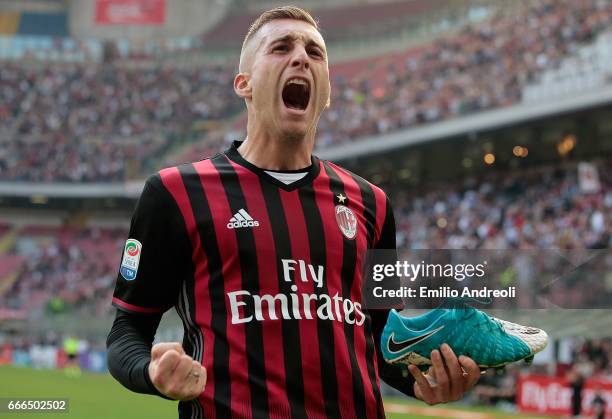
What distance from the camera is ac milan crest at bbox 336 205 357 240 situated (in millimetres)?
2717

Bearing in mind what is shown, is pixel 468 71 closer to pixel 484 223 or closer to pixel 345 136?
pixel 345 136

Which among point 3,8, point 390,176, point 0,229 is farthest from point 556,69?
point 3,8

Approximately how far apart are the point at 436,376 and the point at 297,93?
0.89 m

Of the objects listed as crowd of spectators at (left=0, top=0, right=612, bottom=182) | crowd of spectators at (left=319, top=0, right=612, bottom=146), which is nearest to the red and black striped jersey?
crowd of spectators at (left=319, top=0, right=612, bottom=146)

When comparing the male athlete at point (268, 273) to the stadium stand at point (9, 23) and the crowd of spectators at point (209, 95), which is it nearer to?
the crowd of spectators at point (209, 95)

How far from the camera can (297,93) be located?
269 cm

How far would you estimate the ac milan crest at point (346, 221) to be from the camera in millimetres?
2717

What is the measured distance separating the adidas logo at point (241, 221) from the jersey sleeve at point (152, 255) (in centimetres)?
13

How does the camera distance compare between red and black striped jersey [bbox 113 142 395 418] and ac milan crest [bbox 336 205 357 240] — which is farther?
ac milan crest [bbox 336 205 357 240]

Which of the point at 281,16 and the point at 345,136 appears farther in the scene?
the point at 345,136

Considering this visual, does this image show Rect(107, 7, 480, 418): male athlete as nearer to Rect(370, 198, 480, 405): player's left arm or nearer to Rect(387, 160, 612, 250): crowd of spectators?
Rect(370, 198, 480, 405): player's left arm

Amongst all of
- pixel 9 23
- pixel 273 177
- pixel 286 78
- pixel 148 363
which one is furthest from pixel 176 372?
pixel 9 23

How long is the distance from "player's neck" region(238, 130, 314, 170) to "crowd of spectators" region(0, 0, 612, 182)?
21.5 m

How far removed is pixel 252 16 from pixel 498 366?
139 ft
